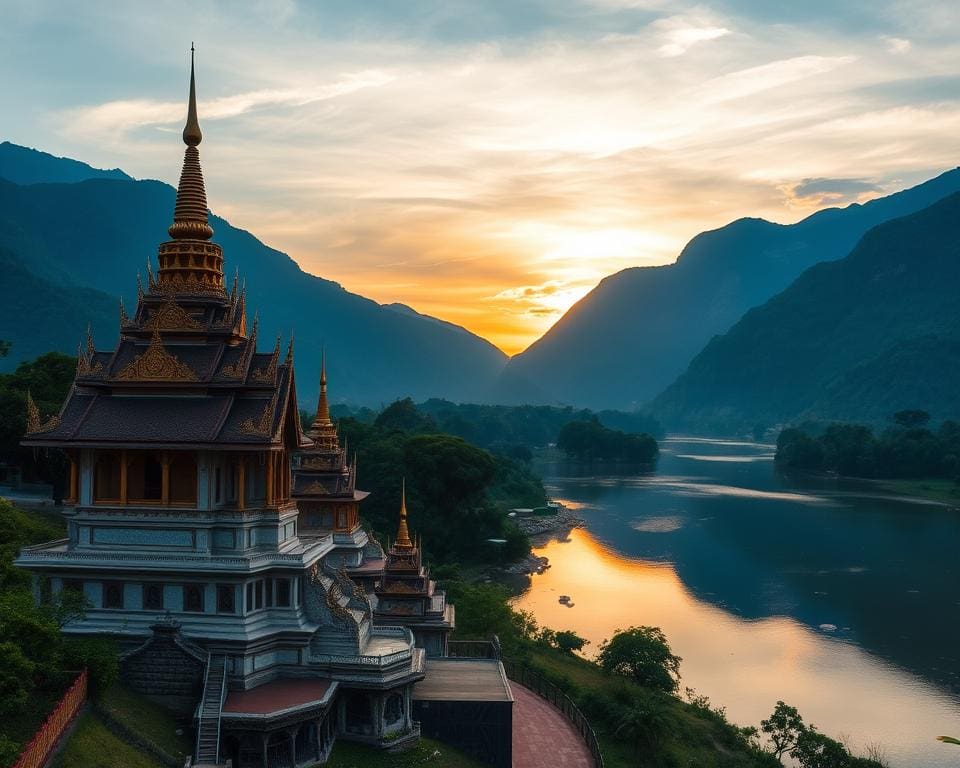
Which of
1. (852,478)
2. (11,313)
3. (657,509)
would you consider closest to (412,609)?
(657,509)

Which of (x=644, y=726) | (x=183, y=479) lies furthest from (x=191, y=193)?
(x=644, y=726)

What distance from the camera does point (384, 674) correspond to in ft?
72.3

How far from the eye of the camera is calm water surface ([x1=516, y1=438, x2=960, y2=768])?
37.1 metres

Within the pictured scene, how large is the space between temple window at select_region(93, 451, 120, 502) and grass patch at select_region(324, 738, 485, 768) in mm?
7966

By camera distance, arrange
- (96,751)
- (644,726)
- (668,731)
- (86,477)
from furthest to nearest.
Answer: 1. (668,731)
2. (644,726)
3. (86,477)
4. (96,751)

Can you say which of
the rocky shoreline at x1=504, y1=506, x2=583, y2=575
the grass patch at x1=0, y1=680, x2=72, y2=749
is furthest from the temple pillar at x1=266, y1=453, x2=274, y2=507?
the rocky shoreline at x1=504, y1=506, x2=583, y2=575

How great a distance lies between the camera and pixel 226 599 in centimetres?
2161

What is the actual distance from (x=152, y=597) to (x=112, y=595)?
96cm

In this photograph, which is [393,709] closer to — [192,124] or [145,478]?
A: [145,478]

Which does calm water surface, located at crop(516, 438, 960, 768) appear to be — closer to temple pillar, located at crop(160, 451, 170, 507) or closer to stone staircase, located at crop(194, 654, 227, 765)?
stone staircase, located at crop(194, 654, 227, 765)

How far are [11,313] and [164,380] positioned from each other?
507ft

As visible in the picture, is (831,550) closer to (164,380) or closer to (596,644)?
(596,644)

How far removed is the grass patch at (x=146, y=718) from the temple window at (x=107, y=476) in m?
4.43

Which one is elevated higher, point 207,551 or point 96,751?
point 207,551
